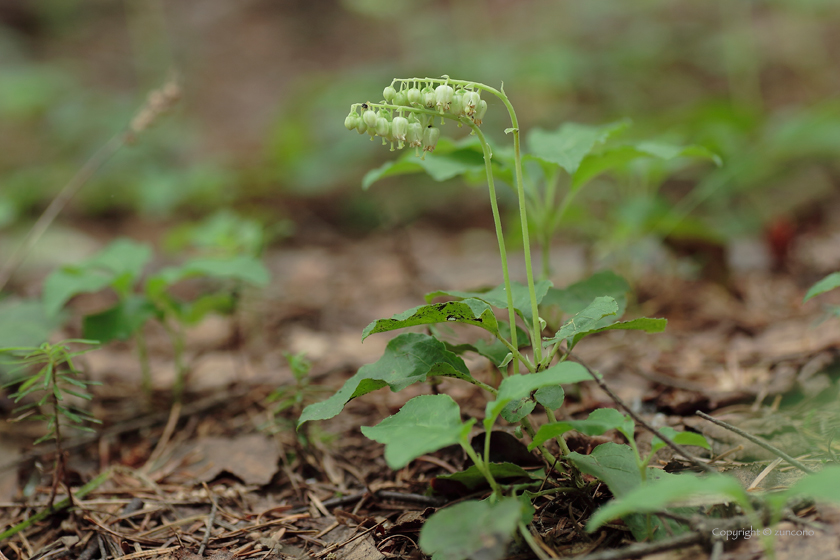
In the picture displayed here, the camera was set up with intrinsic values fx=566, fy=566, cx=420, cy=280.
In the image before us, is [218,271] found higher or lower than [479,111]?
lower

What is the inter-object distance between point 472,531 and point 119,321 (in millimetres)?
1716

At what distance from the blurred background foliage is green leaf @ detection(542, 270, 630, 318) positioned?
3.91ft

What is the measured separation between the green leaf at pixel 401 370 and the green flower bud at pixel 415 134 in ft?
1.68

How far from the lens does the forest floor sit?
1551mm

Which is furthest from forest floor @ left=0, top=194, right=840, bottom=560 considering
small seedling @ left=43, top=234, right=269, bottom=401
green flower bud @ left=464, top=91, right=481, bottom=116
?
green flower bud @ left=464, top=91, right=481, bottom=116

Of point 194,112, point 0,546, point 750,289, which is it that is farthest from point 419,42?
point 0,546

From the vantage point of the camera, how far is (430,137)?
145 cm

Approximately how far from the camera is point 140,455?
2166mm

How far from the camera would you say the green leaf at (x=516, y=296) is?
5.09 ft

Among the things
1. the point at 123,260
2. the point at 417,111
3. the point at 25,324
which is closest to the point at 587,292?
the point at 417,111

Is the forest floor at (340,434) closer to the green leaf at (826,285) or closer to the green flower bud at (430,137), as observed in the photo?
the green leaf at (826,285)

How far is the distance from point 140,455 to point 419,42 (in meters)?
7.68

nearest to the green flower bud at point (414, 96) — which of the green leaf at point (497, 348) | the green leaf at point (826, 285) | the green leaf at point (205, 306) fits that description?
the green leaf at point (497, 348)

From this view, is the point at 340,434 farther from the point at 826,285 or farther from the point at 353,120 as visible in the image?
the point at 826,285
